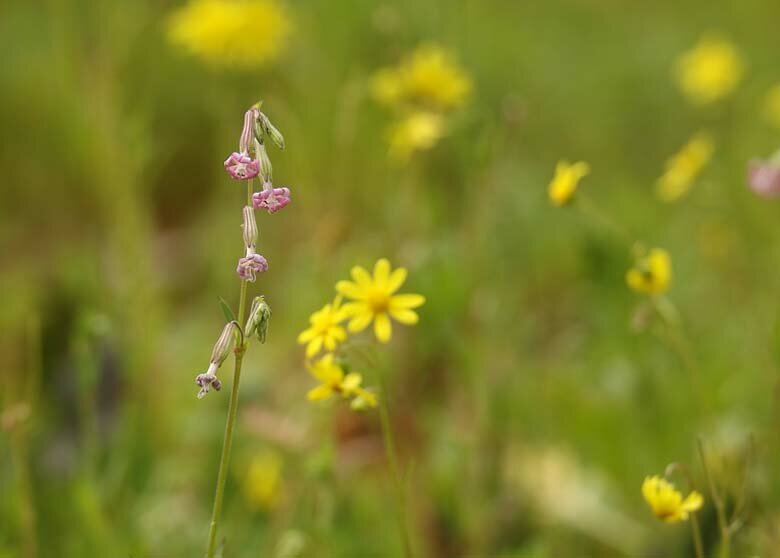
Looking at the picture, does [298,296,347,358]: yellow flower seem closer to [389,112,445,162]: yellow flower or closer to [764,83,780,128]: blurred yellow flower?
[389,112,445,162]: yellow flower

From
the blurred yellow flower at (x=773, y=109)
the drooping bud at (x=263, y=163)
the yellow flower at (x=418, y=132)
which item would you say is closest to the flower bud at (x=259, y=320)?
the drooping bud at (x=263, y=163)

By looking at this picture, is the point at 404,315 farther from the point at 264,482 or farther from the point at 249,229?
the point at 264,482

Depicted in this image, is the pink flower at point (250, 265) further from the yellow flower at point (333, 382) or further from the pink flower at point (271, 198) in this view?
the yellow flower at point (333, 382)

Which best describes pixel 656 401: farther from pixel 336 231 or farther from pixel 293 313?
pixel 293 313

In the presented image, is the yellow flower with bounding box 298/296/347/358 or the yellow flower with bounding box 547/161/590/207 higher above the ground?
the yellow flower with bounding box 547/161/590/207

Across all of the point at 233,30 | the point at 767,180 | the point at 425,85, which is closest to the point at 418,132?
the point at 425,85

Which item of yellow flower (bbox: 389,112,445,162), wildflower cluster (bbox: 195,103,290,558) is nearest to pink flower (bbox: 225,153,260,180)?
wildflower cluster (bbox: 195,103,290,558)
